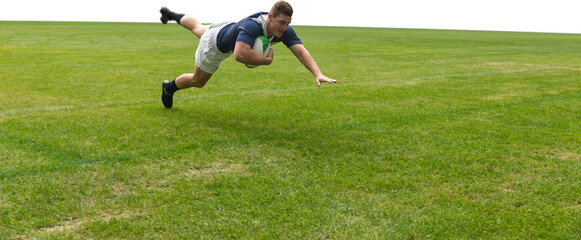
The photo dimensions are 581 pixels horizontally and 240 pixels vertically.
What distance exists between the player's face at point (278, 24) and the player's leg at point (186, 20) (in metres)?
1.26

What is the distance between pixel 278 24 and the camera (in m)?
4.79

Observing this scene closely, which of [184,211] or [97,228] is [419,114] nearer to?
[184,211]

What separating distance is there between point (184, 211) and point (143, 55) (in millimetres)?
11324

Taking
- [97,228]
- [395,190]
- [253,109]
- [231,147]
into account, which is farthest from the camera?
[253,109]

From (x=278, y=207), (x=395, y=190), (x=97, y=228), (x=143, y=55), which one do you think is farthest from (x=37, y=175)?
(x=143, y=55)

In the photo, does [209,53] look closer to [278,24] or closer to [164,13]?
[278,24]

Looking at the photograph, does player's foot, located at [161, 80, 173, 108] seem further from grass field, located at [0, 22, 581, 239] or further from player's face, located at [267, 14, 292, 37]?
player's face, located at [267, 14, 292, 37]

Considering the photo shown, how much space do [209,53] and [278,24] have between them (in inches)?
38.4

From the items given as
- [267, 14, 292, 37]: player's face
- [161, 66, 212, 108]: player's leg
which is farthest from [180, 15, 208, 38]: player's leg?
[267, 14, 292, 37]: player's face

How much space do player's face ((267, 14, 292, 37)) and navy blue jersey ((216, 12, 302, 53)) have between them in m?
0.12

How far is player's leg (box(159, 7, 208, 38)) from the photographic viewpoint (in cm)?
597

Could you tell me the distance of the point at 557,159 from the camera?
409cm

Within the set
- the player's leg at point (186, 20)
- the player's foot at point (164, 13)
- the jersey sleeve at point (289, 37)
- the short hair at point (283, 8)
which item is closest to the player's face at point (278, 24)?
the short hair at point (283, 8)

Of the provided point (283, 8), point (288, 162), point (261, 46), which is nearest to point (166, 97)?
point (261, 46)
